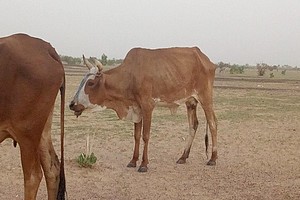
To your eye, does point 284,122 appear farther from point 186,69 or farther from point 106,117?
point 186,69

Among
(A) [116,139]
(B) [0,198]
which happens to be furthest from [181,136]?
(B) [0,198]

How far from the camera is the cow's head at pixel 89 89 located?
9570mm

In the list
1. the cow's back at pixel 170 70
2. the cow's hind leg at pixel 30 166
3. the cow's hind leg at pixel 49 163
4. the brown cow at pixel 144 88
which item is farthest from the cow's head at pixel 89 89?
the cow's hind leg at pixel 30 166

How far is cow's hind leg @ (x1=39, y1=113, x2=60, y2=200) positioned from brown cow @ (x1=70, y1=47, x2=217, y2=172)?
3410 mm

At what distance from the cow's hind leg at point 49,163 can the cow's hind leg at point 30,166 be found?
342 millimetres

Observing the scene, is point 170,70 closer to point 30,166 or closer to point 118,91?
point 118,91

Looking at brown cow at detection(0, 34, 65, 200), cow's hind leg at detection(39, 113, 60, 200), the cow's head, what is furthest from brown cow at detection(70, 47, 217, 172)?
brown cow at detection(0, 34, 65, 200)

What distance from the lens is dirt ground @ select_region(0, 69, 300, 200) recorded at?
7.55 meters

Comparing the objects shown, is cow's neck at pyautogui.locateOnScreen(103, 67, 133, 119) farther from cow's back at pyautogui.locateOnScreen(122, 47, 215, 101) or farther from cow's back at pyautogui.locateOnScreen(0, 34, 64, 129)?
cow's back at pyautogui.locateOnScreen(0, 34, 64, 129)

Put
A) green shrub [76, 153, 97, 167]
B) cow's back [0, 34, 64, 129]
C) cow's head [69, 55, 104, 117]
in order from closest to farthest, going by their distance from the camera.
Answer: cow's back [0, 34, 64, 129] → green shrub [76, 153, 97, 167] → cow's head [69, 55, 104, 117]

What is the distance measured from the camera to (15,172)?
842 centimetres

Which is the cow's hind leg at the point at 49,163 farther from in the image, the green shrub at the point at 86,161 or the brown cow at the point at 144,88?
the brown cow at the point at 144,88

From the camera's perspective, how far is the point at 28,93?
5.32 metres

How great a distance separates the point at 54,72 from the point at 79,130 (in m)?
7.57
